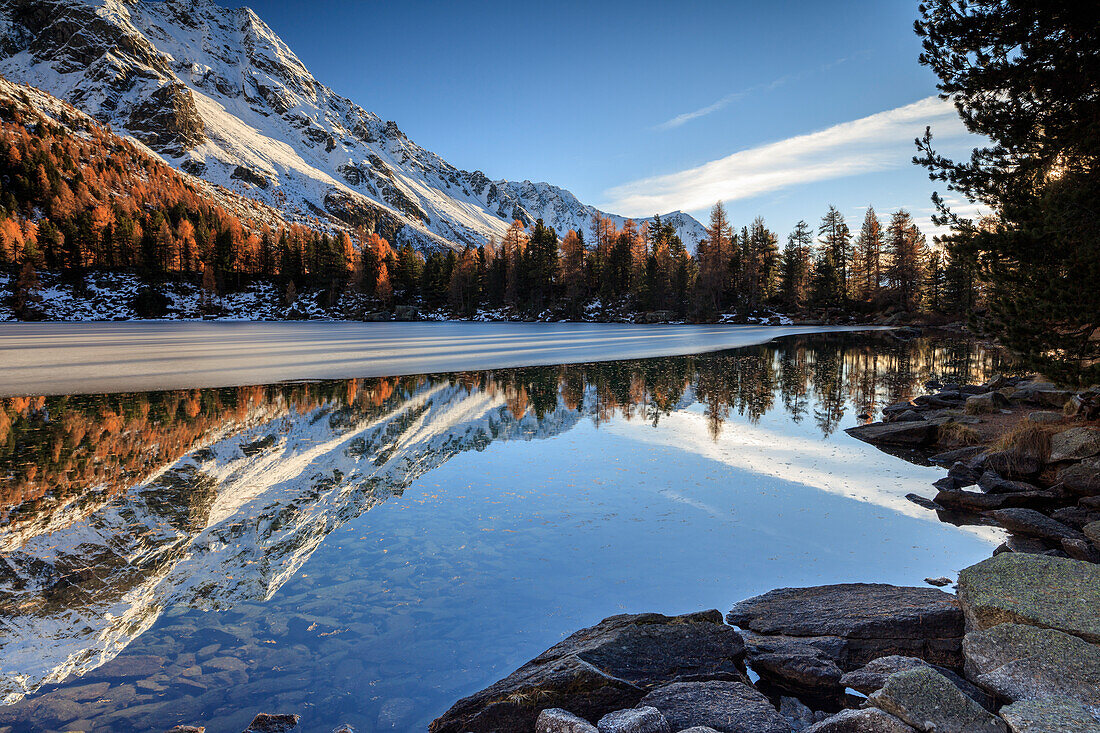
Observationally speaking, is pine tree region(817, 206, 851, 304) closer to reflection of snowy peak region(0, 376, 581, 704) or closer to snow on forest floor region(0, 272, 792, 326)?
snow on forest floor region(0, 272, 792, 326)

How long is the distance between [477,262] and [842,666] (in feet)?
357

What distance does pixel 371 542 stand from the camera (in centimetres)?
668

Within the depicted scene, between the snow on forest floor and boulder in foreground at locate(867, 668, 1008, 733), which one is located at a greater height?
the snow on forest floor

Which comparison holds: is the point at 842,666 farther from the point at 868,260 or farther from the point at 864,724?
the point at 868,260

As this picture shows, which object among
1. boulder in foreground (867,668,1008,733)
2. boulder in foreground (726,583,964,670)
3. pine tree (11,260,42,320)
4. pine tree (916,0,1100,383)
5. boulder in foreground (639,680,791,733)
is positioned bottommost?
boulder in foreground (726,583,964,670)

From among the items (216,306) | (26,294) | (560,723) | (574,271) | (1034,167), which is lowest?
(560,723)

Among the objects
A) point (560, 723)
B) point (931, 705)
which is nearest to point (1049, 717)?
point (931, 705)

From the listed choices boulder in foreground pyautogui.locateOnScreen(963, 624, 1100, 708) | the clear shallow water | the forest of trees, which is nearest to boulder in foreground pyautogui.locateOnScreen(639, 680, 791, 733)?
the clear shallow water

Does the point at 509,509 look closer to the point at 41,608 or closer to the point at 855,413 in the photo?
the point at 41,608

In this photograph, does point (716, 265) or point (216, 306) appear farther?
point (216, 306)

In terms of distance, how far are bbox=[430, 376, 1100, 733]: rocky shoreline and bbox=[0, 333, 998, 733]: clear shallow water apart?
0.70 metres

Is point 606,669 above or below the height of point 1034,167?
below

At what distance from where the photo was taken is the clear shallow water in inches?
167

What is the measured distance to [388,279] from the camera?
114 metres
